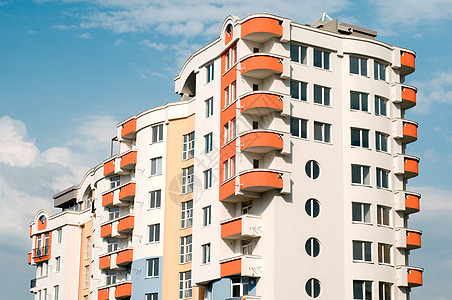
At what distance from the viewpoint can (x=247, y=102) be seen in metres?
59.1

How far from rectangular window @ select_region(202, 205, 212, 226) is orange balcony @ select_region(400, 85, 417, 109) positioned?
58.7 feet

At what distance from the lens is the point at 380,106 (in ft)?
210

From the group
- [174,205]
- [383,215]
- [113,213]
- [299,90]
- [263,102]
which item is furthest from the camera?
[113,213]

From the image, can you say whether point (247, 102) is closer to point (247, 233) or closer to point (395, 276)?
point (247, 233)

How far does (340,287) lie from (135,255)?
21.7 m

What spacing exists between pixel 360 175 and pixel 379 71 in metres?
9.03

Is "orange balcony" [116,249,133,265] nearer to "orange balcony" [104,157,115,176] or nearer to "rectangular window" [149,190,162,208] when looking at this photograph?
"rectangular window" [149,190,162,208]

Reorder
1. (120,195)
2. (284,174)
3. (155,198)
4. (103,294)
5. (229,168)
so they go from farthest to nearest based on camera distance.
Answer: (103,294) < (120,195) < (155,198) < (229,168) < (284,174)

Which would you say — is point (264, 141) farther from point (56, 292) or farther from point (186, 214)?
point (56, 292)

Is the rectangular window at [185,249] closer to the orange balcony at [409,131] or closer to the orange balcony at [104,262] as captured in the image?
the orange balcony at [104,262]

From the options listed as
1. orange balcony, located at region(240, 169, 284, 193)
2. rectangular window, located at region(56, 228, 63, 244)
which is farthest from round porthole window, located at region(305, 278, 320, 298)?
rectangular window, located at region(56, 228, 63, 244)

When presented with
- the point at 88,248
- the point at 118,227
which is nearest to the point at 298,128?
the point at 118,227

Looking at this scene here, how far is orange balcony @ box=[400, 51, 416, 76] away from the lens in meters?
65.6

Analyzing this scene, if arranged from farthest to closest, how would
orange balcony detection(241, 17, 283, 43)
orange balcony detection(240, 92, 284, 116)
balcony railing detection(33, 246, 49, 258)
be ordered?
balcony railing detection(33, 246, 49, 258)
orange balcony detection(241, 17, 283, 43)
orange balcony detection(240, 92, 284, 116)
